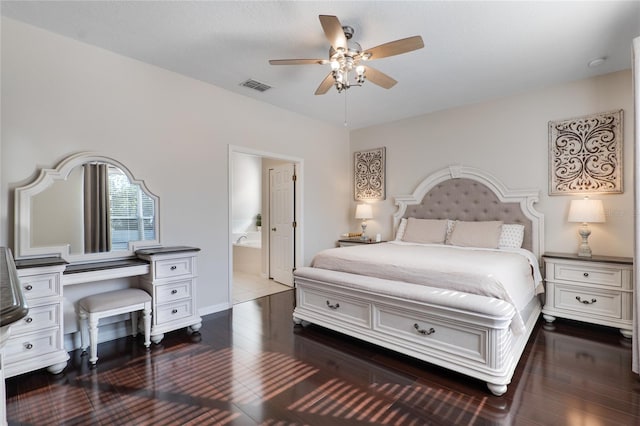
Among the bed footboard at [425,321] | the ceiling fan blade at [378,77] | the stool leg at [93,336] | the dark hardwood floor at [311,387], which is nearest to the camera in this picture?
the dark hardwood floor at [311,387]

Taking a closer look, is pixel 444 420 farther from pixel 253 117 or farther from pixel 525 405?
pixel 253 117

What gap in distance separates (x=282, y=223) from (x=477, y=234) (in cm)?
289

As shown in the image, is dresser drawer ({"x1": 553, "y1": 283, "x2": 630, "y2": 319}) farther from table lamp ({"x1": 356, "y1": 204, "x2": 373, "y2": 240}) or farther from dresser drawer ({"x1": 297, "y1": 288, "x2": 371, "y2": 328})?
table lamp ({"x1": 356, "y1": 204, "x2": 373, "y2": 240})

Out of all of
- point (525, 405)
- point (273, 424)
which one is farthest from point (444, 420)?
point (273, 424)

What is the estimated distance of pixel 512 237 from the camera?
3730 millimetres

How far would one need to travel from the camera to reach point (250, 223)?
24.6 ft

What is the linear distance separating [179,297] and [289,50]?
254cm

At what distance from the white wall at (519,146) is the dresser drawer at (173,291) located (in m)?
3.17

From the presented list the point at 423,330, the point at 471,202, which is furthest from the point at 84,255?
the point at 471,202

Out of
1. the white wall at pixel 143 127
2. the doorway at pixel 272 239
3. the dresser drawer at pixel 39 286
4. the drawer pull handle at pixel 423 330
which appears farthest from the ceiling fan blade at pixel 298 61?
the dresser drawer at pixel 39 286

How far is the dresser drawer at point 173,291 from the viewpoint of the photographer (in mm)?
2895

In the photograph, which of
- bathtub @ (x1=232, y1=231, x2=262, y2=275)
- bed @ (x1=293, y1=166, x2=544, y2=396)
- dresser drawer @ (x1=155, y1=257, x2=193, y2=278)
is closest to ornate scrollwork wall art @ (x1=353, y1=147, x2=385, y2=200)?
bed @ (x1=293, y1=166, x2=544, y2=396)

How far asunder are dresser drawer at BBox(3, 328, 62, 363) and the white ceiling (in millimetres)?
2372

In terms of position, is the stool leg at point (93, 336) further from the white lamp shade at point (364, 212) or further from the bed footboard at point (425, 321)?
the white lamp shade at point (364, 212)
